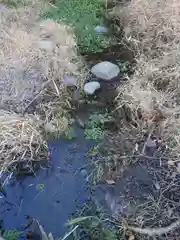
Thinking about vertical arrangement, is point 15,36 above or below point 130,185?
above

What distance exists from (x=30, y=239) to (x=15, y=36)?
302 cm

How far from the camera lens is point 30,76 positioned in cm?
498

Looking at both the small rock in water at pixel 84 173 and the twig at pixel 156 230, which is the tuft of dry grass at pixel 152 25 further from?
the twig at pixel 156 230

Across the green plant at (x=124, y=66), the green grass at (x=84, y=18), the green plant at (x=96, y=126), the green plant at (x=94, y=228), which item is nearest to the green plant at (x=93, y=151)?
the green plant at (x=96, y=126)

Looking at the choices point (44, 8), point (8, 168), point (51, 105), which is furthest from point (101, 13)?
point (8, 168)

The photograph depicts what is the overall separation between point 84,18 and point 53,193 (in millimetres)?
3273

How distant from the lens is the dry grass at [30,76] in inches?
166

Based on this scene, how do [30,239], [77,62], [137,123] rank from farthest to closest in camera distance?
[77,62] < [137,123] < [30,239]

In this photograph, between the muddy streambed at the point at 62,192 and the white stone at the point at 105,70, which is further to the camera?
the white stone at the point at 105,70

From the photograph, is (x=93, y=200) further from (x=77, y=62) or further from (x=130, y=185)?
(x=77, y=62)

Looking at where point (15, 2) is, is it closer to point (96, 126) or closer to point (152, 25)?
point (152, 25)

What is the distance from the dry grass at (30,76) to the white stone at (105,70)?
0.22m

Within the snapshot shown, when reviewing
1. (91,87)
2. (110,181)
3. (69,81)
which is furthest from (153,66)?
(110,181)

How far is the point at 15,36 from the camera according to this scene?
5438mm
